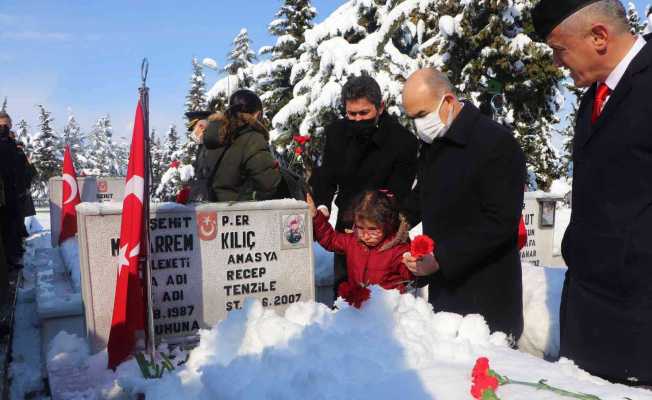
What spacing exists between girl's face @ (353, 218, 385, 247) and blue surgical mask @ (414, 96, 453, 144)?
0.96 metres

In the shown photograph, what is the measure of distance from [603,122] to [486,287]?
1.05m

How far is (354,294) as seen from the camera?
219cm

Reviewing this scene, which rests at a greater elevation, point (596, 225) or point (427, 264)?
point (596, 225)

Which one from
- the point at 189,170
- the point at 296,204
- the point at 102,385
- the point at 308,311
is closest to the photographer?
the point at 308,311

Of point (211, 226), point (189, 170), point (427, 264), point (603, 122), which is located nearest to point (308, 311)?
point (427, 264)

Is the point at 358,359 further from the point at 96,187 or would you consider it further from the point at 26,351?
the point at 96,187

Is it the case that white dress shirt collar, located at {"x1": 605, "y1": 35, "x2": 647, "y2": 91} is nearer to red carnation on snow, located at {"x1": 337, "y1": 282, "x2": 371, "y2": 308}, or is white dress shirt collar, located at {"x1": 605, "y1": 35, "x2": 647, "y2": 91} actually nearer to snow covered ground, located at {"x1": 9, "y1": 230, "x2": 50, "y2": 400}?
red carnation on snow, located at {"x1": 337, "y1": 282, "x2": 371, "y2": 308}

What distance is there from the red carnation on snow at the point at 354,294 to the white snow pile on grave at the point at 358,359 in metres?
0.03

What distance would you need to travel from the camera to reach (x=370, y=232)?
344 cm

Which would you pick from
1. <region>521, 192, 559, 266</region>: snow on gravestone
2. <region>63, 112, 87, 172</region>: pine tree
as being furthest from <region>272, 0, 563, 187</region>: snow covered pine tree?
<region>63, 112, 87, 172</region>: pine tree

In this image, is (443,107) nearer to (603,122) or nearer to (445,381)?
(603,122)

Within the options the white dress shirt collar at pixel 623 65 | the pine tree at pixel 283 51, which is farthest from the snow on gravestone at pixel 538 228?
the pine tree at pixel 283 51

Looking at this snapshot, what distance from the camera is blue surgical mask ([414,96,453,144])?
254 centimetres

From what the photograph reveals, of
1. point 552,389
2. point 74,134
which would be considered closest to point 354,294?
point 552,389
